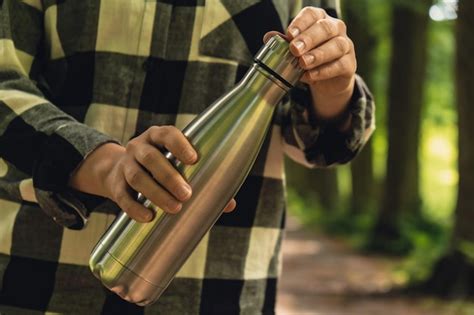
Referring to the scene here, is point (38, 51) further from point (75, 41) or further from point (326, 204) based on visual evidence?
point (326, 204)

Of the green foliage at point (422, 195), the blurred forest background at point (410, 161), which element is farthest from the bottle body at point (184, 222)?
the green foliage at point (422, 195)

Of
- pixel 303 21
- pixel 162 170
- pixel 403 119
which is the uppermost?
pixel 303 21

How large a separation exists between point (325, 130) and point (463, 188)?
683 cm

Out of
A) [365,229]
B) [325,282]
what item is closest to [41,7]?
[325,282]

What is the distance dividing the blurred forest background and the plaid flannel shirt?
6.64 m

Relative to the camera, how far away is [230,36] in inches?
67.4

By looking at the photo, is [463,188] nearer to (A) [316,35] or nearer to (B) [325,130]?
(B) [325,130]

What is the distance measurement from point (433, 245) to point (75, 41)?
10.6 m

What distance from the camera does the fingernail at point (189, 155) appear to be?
4.01ft

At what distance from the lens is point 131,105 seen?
65.0 inches

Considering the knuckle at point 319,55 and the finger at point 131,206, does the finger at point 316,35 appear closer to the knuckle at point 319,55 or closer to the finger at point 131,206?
the knuckle at point 319,55

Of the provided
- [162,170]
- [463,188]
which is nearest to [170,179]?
[162,170]

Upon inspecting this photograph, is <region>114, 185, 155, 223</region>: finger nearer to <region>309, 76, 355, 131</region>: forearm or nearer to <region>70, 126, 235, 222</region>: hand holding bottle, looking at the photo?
<region>70, 126, 235, 222</region>: hand holding bottle

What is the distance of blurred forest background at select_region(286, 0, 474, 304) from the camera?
8.15 m
